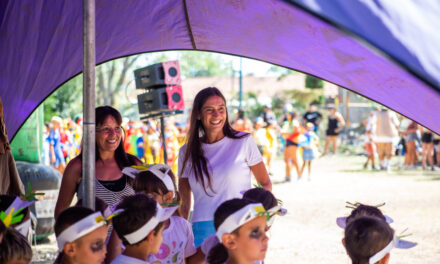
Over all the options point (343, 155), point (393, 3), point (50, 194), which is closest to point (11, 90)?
point (393, 3)

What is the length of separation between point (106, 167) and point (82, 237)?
3.46 feet

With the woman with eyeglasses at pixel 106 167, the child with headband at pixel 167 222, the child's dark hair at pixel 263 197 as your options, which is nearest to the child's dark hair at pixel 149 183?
the child with headband at pixel 167 222

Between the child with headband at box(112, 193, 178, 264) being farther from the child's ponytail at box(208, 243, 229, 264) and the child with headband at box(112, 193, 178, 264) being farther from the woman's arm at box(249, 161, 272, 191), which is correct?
the woman's arm at box(249, 161, 272, 191)

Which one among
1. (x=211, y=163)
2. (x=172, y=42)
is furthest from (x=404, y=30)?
(x=172, y=42)

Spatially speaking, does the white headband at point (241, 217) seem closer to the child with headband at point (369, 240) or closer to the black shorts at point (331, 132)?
the child with headband at point (369, 240)

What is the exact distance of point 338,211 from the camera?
433 inches

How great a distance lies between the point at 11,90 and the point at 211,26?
1.69 meters

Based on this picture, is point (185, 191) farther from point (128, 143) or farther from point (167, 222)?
point (128, 143)

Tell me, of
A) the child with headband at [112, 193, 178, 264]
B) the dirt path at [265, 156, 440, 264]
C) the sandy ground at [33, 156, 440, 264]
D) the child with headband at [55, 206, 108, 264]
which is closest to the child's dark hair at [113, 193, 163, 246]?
the child with headband at [112, 193, 178, 264]

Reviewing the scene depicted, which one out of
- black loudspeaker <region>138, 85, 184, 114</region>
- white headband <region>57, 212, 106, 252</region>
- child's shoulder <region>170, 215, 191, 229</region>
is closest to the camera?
white headband <region>57, 212, 106, 252</region>

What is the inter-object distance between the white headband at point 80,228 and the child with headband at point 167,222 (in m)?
0.64

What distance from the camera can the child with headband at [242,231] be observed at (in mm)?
2865

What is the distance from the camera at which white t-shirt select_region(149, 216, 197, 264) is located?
3346mm

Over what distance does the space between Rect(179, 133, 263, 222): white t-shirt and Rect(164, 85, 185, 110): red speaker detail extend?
5568 mm
